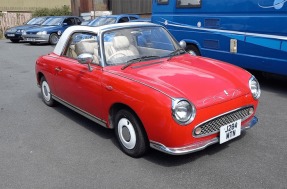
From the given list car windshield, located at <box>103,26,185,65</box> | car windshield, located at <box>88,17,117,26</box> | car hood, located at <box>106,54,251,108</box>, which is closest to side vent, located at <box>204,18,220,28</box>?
car windshield, located at <box>103,26,185,65</box>

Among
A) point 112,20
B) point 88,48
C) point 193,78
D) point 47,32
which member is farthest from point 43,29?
point 193,78

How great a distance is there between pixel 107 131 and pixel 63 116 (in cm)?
112

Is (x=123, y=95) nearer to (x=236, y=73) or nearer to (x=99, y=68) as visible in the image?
(x=99, y=68)

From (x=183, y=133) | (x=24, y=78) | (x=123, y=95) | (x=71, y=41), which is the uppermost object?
(x=71, y=41)

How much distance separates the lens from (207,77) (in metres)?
3.67

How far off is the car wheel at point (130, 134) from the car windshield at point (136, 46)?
2.35 ft

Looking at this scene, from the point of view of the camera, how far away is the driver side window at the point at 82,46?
431 centimetres

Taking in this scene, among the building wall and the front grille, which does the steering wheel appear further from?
the building wall

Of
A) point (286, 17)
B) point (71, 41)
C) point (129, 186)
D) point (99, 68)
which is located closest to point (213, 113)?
point (129, 186)

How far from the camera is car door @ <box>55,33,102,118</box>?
4.08 meters

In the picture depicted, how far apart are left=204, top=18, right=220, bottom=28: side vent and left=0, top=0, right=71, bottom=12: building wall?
90.2ft

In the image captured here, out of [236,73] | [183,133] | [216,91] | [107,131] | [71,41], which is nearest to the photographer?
[183,133]

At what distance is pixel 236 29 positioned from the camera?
6.64 m

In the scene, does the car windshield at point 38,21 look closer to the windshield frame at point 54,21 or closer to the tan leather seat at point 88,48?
the windshield frame at point 54,21
